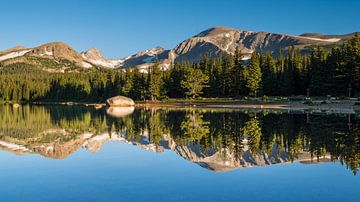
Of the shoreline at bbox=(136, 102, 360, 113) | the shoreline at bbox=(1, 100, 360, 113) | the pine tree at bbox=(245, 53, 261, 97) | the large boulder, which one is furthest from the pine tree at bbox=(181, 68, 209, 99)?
the large boulder

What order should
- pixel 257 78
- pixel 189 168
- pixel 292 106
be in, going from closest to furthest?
pixel 189 168 < pixel 292 106 < pixel 257 78

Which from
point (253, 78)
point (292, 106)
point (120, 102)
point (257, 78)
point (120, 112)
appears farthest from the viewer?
point (120, 102)

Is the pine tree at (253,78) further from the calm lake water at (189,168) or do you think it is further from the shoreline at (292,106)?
the calm lake water at (189,168)

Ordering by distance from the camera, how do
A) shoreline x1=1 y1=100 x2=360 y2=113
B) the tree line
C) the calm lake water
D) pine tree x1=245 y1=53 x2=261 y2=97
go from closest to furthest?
the calm lake water < shoreline x1=1 y1=100 x2=360 y2=113 < the tree line < pine tree x1=245 y1=53 x2=261 y2=97

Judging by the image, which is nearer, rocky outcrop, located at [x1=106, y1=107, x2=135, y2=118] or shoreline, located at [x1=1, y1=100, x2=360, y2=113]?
shoreline, located at [x1=1, y1=100, x2=360, y2=113]

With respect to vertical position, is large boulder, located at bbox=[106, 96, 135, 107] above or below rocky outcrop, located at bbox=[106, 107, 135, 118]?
above

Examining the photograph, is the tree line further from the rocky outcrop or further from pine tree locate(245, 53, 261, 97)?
the rocky outcrop

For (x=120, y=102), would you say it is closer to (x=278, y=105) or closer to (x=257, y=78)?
(x=257, y=78)

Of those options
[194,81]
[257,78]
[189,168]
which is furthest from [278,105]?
[189,168]

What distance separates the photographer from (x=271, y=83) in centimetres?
9338

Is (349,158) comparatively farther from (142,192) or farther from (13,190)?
(13,190)

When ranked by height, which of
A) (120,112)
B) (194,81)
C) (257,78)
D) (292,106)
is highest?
(257,78)

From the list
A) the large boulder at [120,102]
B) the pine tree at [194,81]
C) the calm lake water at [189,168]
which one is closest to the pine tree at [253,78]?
the pine tree at [194,81]

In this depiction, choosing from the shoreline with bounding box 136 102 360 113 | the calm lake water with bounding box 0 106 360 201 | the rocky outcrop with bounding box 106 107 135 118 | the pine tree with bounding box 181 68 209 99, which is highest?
the pine tree with bounding box 181 68 209 99
